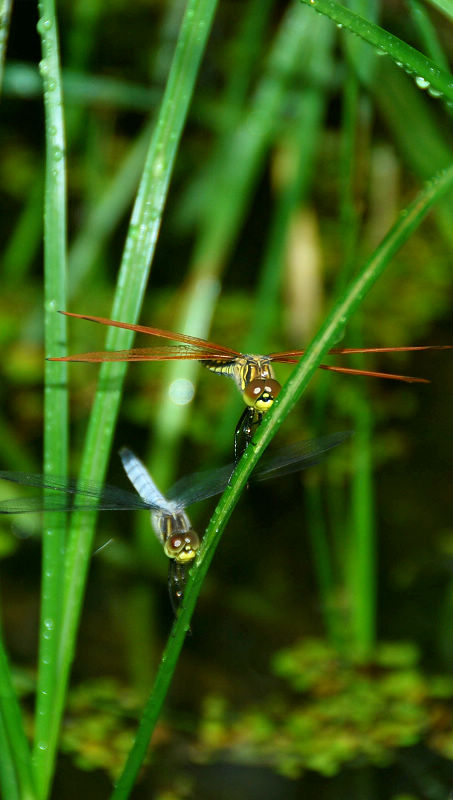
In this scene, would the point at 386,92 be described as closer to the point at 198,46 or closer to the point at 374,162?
the point at 198,46

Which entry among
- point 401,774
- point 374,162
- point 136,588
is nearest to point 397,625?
point 401,774

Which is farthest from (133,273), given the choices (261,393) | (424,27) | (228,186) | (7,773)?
(228,186)

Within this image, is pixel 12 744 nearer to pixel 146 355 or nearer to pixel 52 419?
pixel 52 419

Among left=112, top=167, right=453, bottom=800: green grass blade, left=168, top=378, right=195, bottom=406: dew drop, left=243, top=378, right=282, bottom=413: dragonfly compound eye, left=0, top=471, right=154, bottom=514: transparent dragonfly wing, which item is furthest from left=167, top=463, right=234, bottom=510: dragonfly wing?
left=168, top=378, right=195, bottom=406: dew drop

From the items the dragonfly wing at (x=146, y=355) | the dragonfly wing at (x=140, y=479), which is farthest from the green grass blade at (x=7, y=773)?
the dragonfly wing at (x=146, y=355)

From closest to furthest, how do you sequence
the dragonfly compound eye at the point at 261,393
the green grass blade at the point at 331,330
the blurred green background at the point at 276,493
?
the green grass blade at the point at 331,330 → the dragonfly compound eye at the point at 261,393 → the blurred green background at the point at 276,493

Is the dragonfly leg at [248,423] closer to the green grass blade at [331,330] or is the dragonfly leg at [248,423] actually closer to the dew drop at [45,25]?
the green grass blade at [331,330]
